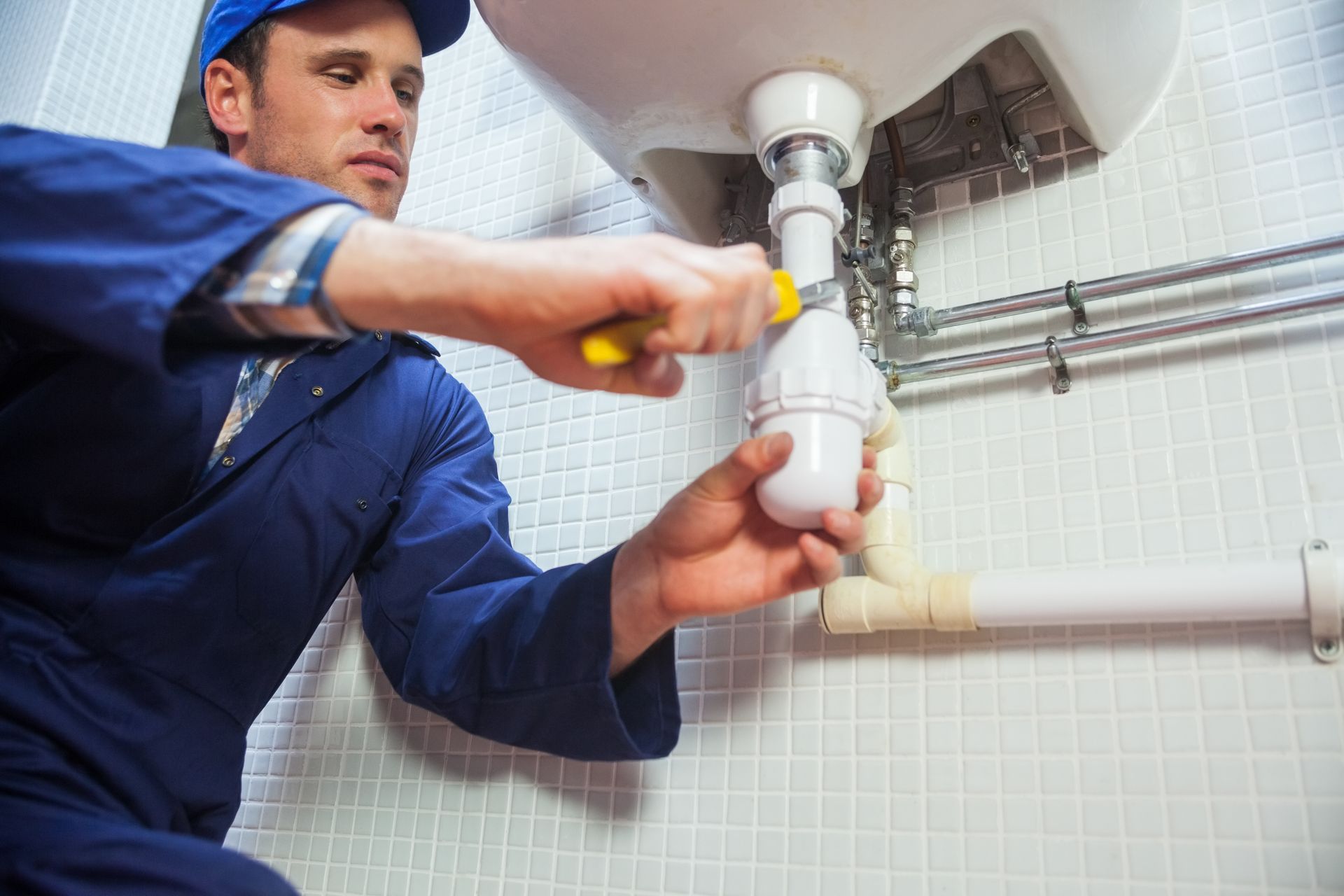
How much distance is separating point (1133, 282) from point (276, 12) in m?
0.79

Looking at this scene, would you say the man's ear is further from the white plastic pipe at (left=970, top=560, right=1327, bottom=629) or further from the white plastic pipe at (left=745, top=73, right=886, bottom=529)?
the white plastic pipe at (left=970, top=560, right=1327, bottom=629)

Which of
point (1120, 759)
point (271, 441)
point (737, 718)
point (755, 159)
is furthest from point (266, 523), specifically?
point (1120, 759)

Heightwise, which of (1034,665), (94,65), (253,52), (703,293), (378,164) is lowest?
(1034,665)

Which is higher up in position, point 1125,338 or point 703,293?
point 1125,338

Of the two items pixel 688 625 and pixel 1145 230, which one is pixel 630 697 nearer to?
pixel 688 625

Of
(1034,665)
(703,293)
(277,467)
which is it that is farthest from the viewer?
(277,467)

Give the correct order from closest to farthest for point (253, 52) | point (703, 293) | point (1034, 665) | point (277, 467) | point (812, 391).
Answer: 1. point (703, 293)
2. point (812, 391)
3. point (1034, 665)
4. point (277, 467)
5. point (253, 52)

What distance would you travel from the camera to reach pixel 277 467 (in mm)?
836

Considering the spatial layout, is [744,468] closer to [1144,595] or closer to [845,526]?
[845,526]

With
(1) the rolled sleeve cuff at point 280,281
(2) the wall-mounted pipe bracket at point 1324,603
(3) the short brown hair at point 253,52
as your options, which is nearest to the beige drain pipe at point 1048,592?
(2) the wall-mounted pipe bracket at point 1324,603

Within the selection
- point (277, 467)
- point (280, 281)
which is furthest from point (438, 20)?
point (280, 281)

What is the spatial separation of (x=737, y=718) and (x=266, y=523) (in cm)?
42

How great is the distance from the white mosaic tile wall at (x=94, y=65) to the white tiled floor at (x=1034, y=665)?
1.05 metres

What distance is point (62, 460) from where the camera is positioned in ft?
2.39
